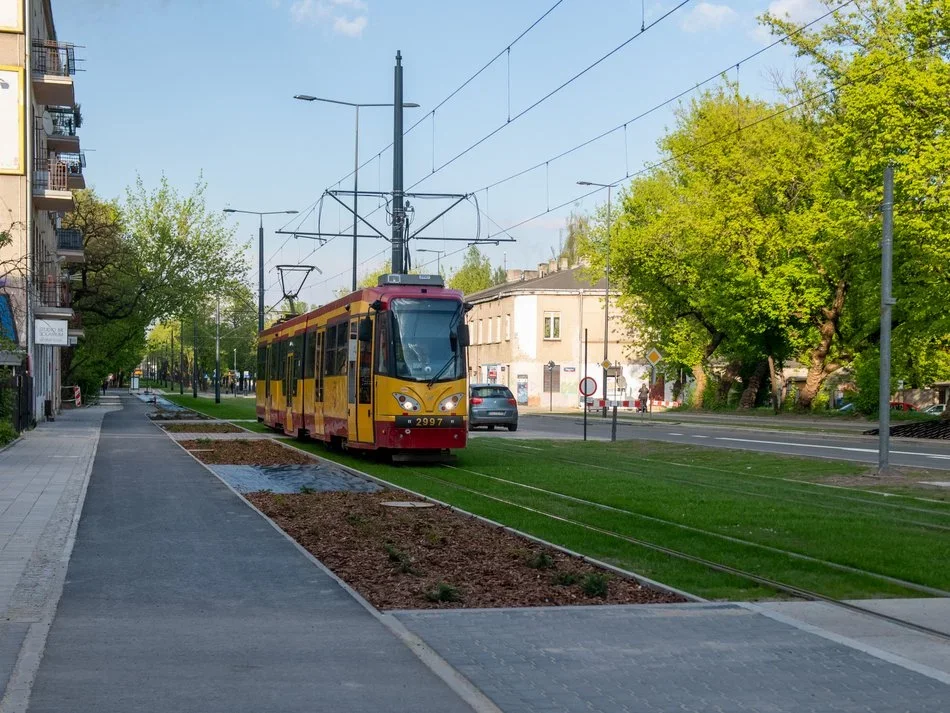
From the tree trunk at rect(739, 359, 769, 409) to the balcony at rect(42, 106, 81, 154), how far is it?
35.9 meters

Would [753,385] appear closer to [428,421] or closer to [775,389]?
[775,389]

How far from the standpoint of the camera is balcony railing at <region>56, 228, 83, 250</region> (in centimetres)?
5412

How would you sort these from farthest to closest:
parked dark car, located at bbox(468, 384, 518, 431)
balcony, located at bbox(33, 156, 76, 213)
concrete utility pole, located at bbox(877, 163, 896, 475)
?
parked dark car, located at bbox(468, 384, 518, 431)
balcony, located at bbox(33, 156, 76, 213)
concrete utility pole, located at bbox(877, 163, 896, 475)

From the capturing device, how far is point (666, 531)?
536 inches

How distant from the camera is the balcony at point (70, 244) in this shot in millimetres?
53844

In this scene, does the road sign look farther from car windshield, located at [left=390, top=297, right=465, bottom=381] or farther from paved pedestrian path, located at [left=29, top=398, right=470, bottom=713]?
paved pedestrian path, located at [left=29, top=398, right=470, bottom=713]

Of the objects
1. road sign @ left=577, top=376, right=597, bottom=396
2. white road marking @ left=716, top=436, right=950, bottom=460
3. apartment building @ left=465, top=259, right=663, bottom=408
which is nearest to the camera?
white road marking @ left=716, top=436, right=950, bottom=460

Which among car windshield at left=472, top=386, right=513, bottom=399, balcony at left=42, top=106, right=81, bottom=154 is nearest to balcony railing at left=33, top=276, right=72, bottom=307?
balcony at left=42, top=106, right=81, bottom=154

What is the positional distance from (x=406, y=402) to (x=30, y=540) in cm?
1139

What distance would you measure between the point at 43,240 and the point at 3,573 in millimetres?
41650

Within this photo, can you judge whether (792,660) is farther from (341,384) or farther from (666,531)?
(341,384)

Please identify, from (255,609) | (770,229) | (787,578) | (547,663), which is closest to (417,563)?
(255,609)

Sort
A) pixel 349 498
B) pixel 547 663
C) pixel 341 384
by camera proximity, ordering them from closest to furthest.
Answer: pixel 547 663
pixel 349 498
pixel 341 384

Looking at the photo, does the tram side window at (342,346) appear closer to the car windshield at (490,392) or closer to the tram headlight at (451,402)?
the tram headlight at (451,402)
